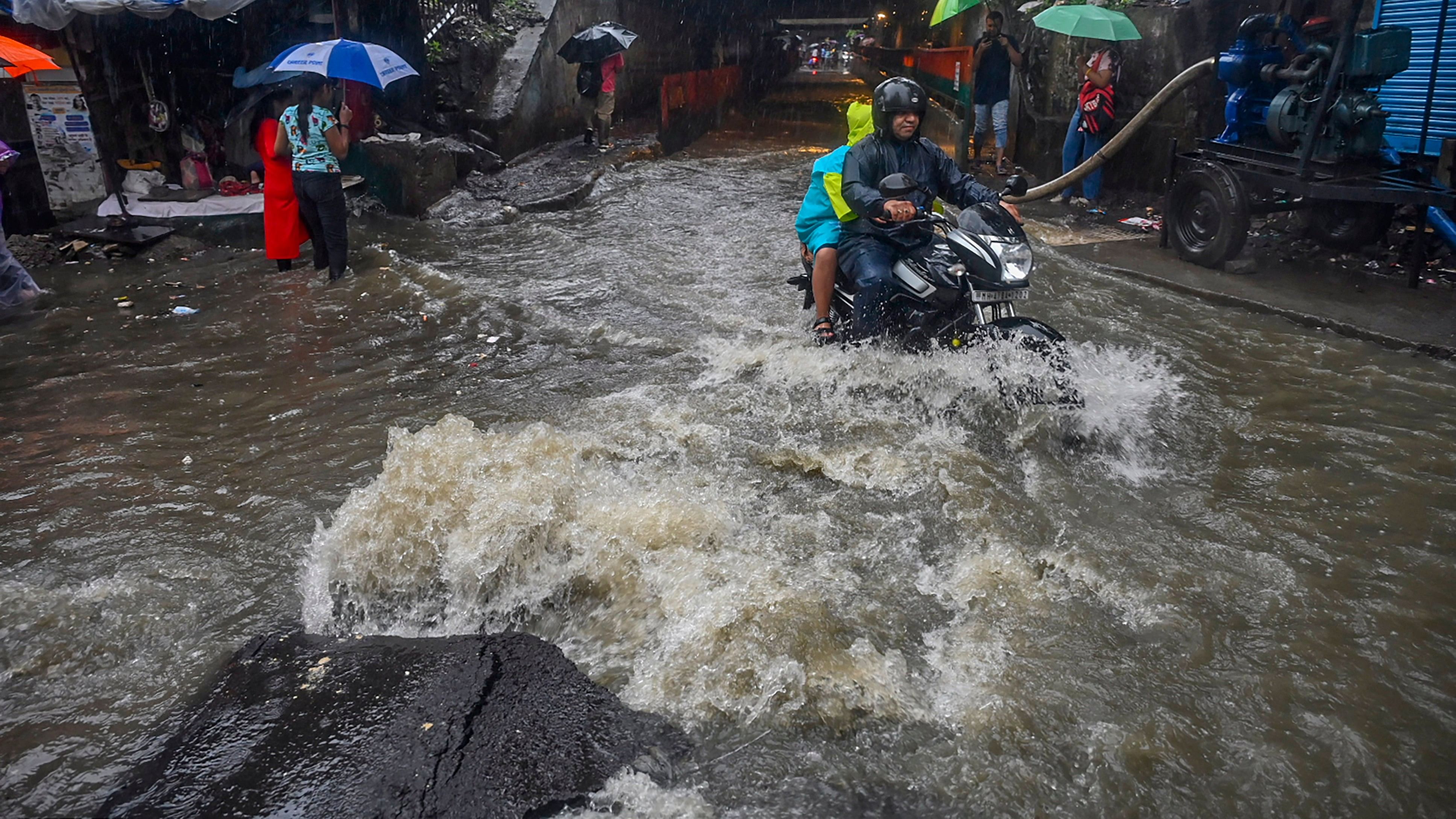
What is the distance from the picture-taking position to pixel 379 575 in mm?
3842

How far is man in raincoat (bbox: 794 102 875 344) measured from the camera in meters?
5.62

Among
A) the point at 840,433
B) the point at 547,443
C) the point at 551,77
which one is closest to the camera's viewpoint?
the point at 547,443

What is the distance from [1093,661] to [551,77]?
14452 millimetres

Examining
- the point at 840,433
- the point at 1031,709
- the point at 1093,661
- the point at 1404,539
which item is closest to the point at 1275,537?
the point at 1404,539

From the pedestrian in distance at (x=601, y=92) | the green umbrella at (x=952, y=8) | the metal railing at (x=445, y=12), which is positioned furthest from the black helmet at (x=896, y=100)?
the metal railing at (x=445, y=12)

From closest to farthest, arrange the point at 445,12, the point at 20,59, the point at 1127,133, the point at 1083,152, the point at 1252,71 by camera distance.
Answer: the point at 20,59 < the point at 1252,71 < the point at 1127,133 < the point at 1083,152 < the point at 445,12

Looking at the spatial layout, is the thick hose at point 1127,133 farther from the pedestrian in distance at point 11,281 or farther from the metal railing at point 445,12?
the metal railing at point 445,12

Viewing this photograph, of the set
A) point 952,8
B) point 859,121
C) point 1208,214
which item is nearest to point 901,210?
point 859,121

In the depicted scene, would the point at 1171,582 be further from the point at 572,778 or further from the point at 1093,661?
the point at 572,778

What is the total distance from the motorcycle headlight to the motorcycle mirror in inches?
22.9

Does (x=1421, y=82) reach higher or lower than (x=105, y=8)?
lower

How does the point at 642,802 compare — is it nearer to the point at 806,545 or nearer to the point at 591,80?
the point at 806,545

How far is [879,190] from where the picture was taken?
5133 mm

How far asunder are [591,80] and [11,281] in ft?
30.8
